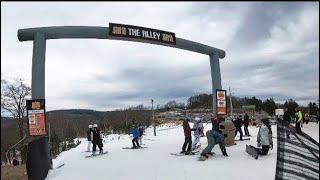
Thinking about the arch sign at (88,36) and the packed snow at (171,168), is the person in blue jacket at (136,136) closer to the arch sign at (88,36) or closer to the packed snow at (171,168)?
the packed snow at (171,168)

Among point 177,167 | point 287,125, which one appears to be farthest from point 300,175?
point 177,167

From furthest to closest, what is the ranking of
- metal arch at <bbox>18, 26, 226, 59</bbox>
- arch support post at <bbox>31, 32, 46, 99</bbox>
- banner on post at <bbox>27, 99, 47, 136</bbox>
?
metal arch at <bbox>18, 26, 226, 59</bbox>
arch support post at <bbox>31, 32, 46, 99</bbox>
banner on post at <bbox>27, 99, 47, 136</bbox>

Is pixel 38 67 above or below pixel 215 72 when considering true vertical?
below

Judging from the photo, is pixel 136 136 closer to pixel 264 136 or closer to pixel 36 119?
pixel 36 119

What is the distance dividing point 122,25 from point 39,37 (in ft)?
12.4

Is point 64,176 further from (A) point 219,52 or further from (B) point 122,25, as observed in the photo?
(A) point 219,52

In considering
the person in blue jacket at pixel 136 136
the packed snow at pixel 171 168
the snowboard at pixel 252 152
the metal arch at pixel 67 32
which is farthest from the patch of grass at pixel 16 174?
the snowboard at pixel 252 152

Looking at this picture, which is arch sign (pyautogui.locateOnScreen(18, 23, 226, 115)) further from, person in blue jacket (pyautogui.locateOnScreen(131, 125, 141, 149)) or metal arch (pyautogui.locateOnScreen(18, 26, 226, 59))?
person in blue jacket (pyautogui.locateOnScreen(131, 125, 141, 149))

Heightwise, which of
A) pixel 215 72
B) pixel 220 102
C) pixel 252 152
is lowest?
pixel 252 152

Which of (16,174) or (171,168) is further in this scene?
(16,174)

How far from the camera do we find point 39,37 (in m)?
16.3

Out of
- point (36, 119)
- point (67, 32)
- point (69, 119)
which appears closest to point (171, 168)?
point (36, 119)

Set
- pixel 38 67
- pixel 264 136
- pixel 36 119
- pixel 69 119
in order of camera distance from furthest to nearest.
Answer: pixel 69 119 → pixel 38 67 → pixel 264 136 → pixel 36 119

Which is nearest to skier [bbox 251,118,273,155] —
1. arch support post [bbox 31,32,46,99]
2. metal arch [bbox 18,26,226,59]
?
metal arch [bbox 18,26,226,59]
